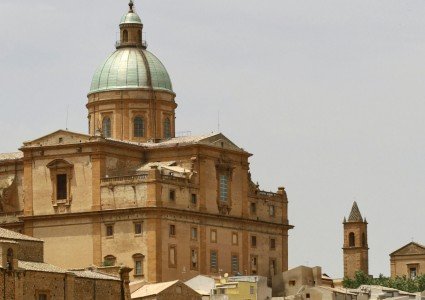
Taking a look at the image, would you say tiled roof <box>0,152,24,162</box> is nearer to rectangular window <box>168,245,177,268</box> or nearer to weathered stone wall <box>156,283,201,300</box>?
rectangular window <box>168,245,177,268</box>

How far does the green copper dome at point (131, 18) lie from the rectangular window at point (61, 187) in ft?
56.0

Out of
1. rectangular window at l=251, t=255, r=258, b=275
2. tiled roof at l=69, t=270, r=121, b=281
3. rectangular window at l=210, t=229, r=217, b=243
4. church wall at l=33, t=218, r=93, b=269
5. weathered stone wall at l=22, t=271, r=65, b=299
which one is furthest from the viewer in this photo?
rectangular window at l=251, t=255, r=258, b=275

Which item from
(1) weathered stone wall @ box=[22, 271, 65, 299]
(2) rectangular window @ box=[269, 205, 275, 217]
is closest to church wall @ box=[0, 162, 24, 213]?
(2) rectangular window @ box=[269, 205, 275, 217]

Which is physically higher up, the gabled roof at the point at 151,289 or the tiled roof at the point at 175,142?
the tiled roof at the point at 175,142

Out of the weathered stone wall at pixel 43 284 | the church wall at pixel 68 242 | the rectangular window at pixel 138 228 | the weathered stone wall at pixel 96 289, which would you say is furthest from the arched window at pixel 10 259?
the rectangular window at pixel 138 228

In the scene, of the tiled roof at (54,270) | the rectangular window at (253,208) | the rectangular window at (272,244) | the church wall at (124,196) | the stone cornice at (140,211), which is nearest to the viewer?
the tiled roof at (54,270)

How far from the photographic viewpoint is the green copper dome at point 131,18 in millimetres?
166250

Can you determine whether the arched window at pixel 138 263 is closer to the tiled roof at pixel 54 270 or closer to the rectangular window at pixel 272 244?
the rectangular window at pixel 272 244

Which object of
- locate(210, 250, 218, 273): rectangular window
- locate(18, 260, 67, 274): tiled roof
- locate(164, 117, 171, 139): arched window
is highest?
locate(164, 117, 171, 139): arched window

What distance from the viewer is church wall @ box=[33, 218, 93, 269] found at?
152 m

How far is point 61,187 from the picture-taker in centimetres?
15512

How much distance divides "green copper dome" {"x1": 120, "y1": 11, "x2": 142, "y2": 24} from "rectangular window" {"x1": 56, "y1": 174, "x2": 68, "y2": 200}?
1707 cm

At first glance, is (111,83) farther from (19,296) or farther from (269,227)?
(19,296)

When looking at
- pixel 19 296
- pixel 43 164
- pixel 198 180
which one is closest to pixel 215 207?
pixel 198 180
